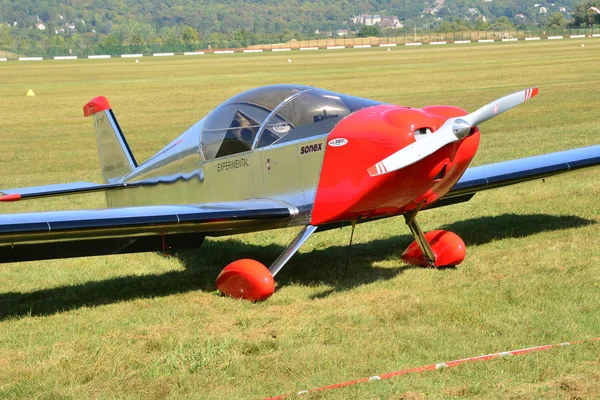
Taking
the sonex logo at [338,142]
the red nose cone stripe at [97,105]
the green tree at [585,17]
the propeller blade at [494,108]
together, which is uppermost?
the propeller blade at [494,108]

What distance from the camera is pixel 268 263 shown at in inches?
395

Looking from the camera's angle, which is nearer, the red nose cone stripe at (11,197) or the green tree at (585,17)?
the red nose cone stripe at (11,197)

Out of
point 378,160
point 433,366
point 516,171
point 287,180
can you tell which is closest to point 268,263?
point 287,180

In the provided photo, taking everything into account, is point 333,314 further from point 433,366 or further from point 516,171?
point 516,171

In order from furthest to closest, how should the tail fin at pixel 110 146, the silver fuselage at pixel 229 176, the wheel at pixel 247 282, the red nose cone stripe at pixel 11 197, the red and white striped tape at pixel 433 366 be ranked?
the tail fin at pixel 110 146 → the red nose cone stripe at pixel 11 197 → the silver fuselage at pixel 229 176 → the wheel at pixel 247 282 → the red and white striped tape at pixel 433 366

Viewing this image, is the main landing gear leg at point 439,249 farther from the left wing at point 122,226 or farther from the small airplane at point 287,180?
the left wing at point 122,226

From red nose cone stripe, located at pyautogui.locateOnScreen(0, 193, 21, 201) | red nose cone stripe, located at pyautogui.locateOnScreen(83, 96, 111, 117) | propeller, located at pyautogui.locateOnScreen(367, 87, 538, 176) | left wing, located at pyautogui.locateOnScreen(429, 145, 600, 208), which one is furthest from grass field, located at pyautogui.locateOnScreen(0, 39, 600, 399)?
red nose cone stripe, located at pyautogui.locateOnScreen(83, 96, 111, 117)

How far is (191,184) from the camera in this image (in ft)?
32.8

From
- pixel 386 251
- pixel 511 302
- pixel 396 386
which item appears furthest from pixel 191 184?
pixel 396 386

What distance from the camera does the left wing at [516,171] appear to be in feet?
32.5

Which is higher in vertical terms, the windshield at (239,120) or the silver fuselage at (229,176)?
the windshield at (239,120)

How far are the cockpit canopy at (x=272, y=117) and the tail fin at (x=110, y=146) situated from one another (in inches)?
100.0

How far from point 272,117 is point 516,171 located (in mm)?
3298

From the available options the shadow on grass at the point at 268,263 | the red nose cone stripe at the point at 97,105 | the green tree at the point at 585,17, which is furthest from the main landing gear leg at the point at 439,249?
the green tree at the point at 585,17
